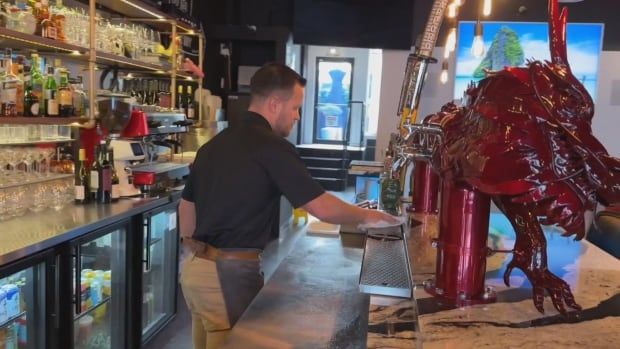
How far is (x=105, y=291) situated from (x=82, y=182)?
0.69 meters

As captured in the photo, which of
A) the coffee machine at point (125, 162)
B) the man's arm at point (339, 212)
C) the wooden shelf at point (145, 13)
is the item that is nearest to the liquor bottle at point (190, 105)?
the wooden shelf at point (145, 13)

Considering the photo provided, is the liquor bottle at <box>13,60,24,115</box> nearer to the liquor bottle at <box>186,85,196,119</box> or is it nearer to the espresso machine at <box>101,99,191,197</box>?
the espresso machine at <box>101,99,191,197</box>

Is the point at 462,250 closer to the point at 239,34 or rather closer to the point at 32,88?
the point at 32,88

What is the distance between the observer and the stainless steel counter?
148 centimetres

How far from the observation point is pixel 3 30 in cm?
260

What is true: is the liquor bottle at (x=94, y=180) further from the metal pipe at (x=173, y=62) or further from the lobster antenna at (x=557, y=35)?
the lobster antenna at (x=557, y=35)

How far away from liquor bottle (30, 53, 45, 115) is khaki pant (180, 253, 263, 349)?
158 cm

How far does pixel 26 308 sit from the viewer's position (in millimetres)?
2521

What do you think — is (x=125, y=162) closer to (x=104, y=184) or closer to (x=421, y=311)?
(x=104, y=184)

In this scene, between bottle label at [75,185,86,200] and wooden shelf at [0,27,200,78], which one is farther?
bottle label at [75,185,86,200]

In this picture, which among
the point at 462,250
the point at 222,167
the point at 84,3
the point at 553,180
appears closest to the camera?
the point at 553,180

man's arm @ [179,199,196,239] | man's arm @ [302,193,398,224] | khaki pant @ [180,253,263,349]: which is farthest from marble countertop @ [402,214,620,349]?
man's arm @ [179,199,196,239]

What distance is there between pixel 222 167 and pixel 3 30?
1465 mm

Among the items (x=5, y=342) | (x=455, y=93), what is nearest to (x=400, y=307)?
(x=5, y=342)
